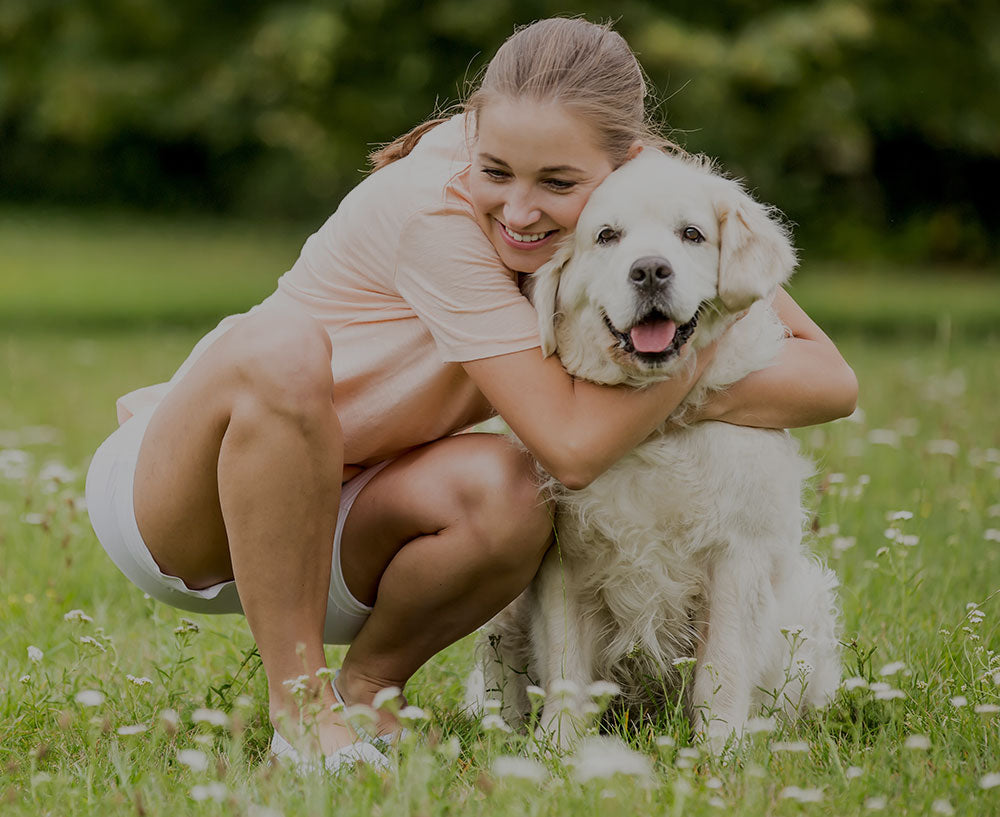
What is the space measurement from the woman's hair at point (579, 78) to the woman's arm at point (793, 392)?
0.58 m

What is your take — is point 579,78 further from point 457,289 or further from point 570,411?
point 570,411

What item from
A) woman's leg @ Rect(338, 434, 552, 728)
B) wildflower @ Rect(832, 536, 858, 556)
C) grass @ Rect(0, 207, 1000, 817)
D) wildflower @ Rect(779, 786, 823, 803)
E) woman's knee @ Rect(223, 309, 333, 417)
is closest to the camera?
wildflower @ Rect(779, 786, 823, 803)

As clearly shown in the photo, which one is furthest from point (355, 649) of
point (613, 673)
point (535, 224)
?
point (535, 224)

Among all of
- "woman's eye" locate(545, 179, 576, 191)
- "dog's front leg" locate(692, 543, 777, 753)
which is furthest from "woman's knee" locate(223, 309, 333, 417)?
"dog's front leg" locate(692, 543, 777, 753)

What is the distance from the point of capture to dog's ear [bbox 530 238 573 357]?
9.21 feet

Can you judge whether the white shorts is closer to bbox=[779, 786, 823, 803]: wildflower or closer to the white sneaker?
the white sneaker

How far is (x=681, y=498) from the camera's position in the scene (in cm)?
284

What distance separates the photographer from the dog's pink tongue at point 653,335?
2.69m

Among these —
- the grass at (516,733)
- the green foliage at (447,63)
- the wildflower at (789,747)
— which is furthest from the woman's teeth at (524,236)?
the green foliage at (447,63)

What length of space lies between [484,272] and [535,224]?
0.15 m

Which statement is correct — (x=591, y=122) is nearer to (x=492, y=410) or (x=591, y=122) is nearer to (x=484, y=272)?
(x=484, y=272)

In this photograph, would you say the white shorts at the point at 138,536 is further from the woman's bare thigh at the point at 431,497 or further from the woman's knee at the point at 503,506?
the woman's knee at the point at 503,506

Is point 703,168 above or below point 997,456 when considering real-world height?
above

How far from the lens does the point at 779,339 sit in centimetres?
298
